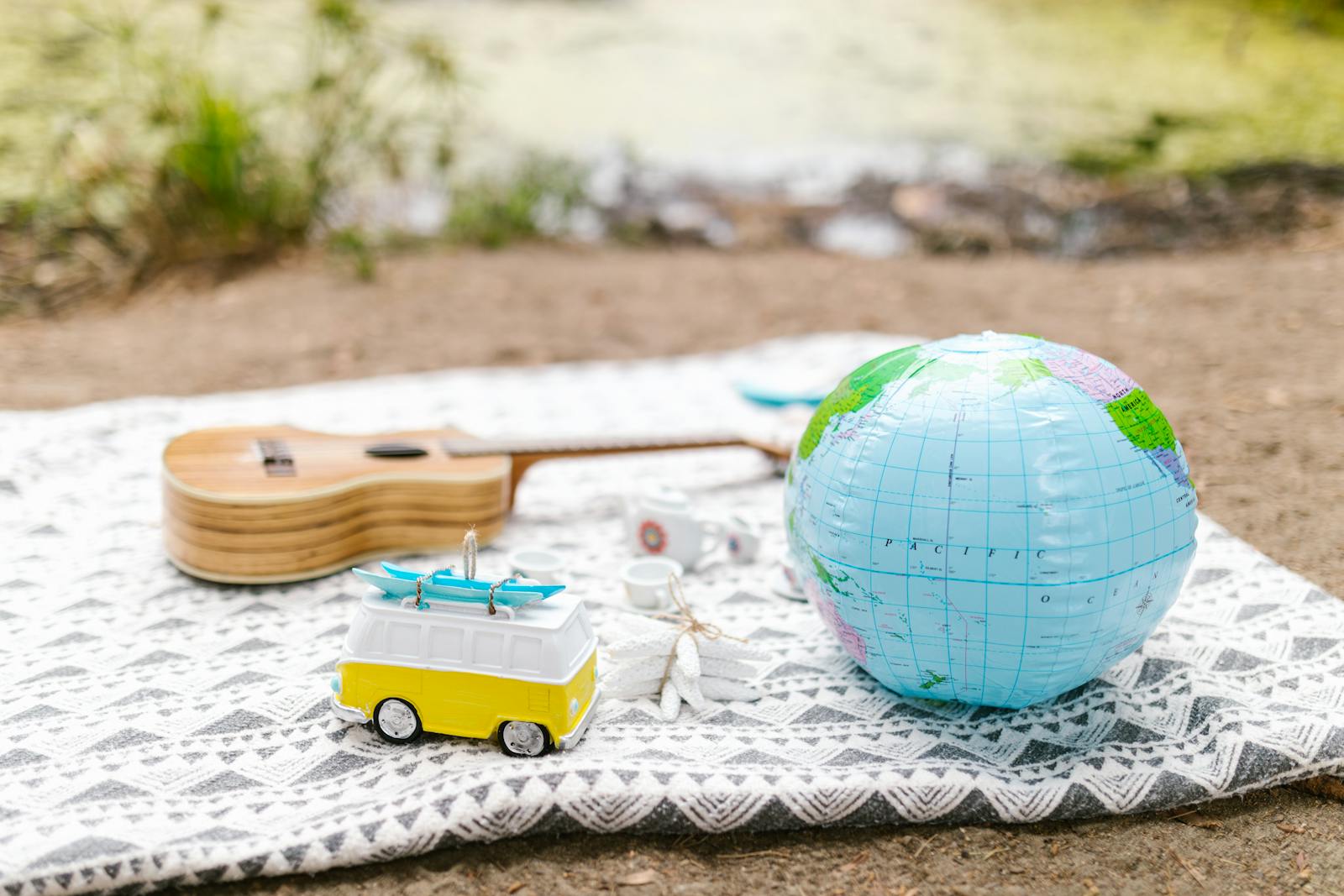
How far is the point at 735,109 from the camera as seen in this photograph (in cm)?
608

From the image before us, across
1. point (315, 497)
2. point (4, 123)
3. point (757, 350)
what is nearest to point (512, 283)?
point (757, 350)

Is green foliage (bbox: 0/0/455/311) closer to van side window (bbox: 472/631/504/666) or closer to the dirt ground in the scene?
the dirt ground

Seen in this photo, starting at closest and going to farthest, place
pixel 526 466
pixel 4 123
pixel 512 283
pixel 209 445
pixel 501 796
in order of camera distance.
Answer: pixel 501 796
pixel 209 445
pixel 526 466
pixel 512 283
pixel 4 123

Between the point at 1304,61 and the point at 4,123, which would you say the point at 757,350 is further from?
the point at 1304,61

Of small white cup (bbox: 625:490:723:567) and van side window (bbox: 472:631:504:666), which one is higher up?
van side window (bbox: 472:631:504:666)

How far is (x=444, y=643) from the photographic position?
1.46 meters

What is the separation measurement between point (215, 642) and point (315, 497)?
31cm

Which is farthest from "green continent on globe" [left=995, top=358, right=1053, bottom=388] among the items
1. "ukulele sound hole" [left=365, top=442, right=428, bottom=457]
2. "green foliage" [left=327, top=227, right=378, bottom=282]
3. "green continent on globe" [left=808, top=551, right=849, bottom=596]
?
"green foliage" [left=327, top=227, right=378, bottom=282]

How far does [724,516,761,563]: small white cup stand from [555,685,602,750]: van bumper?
61 cm

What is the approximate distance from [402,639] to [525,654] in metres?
0.17

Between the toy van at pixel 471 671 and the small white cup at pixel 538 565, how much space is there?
1.60 ft

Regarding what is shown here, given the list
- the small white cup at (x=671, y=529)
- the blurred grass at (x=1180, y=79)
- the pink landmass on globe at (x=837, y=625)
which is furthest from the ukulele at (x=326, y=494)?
the blurred grass at (x=1180, y=79)

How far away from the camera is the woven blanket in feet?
4.47

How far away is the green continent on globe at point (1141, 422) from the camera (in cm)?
146
